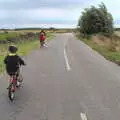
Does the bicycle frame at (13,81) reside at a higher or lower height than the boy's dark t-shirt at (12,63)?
lower

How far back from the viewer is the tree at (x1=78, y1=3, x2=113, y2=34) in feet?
245

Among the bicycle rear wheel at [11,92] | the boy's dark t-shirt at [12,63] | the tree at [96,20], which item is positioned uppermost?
the boy's dark t-shirt at [12,63]

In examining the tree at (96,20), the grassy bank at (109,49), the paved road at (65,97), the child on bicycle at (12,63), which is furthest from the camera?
the tree at (96,20)

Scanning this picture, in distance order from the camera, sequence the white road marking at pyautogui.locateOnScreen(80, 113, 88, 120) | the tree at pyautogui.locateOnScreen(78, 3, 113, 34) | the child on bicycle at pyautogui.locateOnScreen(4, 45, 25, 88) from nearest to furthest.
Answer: the white road marking at pyautogui.locateOnScreen(80, 113, 88, 120) < the child on bicycle at pyautogui.locateOnScreen(4, 45, 25, 88) < the tree at pyautogui.locateOnScreen(78, 3, 113, 34)

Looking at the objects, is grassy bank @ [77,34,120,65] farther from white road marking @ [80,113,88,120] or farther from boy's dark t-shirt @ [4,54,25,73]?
white road marking @ [80,113,88,120]

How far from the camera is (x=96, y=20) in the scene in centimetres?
7494

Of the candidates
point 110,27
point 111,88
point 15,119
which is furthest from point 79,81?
point 110,27

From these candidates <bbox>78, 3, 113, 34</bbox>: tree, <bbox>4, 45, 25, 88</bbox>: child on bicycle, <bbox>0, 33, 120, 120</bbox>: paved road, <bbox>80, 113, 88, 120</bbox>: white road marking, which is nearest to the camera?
<bbox>80, 113, 88, 120</bbox>: white road marking

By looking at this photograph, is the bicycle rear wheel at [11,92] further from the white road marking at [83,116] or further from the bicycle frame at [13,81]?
the white road marking at [83,116]

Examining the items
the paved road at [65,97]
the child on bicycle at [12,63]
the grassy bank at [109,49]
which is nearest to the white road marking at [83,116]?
the paved road at [65,97]

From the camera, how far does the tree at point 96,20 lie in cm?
7456

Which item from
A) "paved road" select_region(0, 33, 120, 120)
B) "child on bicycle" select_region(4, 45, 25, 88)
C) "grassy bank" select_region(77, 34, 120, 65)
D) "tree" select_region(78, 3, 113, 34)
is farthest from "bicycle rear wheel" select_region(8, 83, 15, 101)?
"tree" select_region(78, 3, 113, 34)

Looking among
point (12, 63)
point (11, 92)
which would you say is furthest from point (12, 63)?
point (11, 92)

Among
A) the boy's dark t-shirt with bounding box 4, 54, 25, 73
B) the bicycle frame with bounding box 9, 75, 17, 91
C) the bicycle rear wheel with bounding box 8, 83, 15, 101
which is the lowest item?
the bicycle rear wheel with bounding box 8, 83, 15, 101
